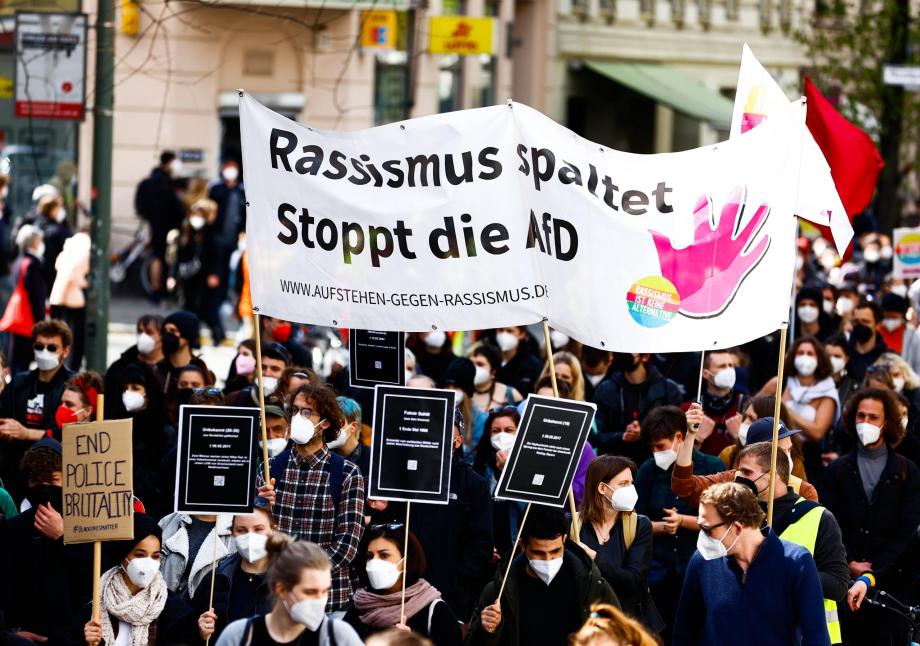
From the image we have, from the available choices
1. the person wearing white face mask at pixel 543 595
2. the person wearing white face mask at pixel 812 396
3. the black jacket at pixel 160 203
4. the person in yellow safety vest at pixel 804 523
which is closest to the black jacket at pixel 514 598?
the person wearing white face mask at pixel 543 595

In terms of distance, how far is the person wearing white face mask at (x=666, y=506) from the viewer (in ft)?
30.2

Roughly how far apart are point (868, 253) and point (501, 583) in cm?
1643

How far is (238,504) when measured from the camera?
7988 millimetres

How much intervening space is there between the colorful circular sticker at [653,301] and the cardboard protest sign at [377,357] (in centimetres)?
123

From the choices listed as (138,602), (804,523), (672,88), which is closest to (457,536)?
(804,523)

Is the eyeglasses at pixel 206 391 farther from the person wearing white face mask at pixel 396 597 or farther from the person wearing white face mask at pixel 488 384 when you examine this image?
the person wearing white face mask at pixel 396 597

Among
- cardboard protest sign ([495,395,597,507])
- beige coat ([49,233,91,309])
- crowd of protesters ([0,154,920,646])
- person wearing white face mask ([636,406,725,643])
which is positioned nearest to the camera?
crowd of protesters ([0,154,920,646])

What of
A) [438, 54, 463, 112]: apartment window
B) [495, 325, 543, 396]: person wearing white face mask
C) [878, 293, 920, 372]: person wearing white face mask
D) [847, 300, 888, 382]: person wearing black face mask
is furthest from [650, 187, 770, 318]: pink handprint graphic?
[438, 54, 463, 112]: apartment window

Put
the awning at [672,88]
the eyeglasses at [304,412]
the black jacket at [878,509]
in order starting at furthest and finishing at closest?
the awning at [672,88] → the black jacket at [878,509] → the eyeglasses at [304,412]

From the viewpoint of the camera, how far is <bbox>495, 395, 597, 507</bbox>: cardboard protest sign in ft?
25.8

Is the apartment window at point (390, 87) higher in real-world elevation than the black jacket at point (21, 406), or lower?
higher

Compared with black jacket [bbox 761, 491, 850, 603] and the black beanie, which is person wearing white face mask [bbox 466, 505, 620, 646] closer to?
black jacket [bbox 761, 491, 850, 603]

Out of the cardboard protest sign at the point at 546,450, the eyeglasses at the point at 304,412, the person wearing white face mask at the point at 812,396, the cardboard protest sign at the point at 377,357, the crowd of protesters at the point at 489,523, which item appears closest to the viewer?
the crowd of protesters at the point at 489,523

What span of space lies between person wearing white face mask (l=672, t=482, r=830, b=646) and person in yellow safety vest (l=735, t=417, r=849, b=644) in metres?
0.89
